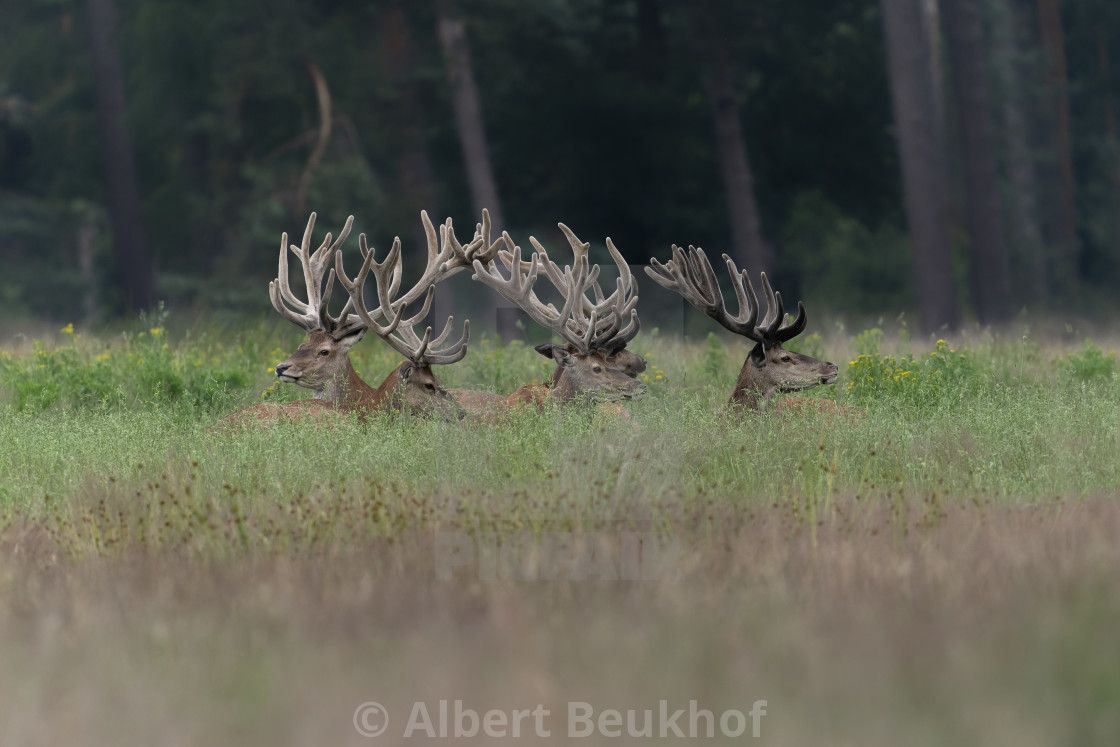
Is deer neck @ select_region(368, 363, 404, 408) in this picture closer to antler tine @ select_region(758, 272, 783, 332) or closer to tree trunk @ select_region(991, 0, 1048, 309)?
antler tine @ select_region(758, 272, 783, 332)

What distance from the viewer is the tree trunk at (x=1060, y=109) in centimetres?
3512

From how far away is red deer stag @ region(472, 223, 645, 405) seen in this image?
8102mm

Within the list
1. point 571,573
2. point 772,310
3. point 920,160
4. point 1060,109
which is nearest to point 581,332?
point 772,310

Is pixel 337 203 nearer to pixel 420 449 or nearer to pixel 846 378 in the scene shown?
pixel 846 378

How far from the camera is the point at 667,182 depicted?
2420 centimetres

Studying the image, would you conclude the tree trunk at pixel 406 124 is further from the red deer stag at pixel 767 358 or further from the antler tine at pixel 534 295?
the red deer stag at pixel 767 358

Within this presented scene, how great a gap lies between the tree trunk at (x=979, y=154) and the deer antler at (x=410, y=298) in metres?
12.7

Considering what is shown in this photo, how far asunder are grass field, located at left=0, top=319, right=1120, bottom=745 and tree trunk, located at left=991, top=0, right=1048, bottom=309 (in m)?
24.0

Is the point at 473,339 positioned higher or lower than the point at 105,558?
higher

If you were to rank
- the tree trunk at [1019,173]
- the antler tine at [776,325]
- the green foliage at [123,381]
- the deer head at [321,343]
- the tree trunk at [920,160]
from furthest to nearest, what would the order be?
the tree trunk at [1019,173] → the tree trunk at [920,160] → the green foliage at [123,381] → the deer head at [321,343] → the antler tine at [776,325]

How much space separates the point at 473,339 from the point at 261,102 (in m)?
12.3

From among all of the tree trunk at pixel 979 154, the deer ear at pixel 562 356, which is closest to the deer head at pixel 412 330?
the deer ear at pixel 562 356

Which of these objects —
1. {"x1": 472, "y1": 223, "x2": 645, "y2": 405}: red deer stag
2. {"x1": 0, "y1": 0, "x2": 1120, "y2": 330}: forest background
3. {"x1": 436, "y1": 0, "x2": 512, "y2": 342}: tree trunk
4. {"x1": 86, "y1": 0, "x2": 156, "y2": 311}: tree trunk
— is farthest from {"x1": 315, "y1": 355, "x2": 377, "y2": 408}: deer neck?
{"x1": 86, "y1": 0, "x2": 156, "y2": 311}: tree trunk

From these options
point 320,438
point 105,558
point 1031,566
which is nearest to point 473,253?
point 320,438
